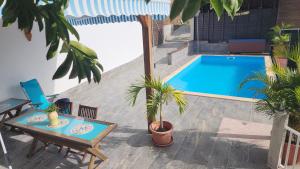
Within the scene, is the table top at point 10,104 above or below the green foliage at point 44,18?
below

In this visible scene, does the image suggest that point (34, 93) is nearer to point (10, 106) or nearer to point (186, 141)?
point (10, 106)

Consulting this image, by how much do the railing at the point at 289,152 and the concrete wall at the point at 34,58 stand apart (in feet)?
28.9

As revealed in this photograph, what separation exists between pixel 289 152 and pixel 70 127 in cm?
528

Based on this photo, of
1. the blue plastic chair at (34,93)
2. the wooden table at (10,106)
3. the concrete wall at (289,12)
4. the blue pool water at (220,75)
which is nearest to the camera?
the wooden table at (10,106)

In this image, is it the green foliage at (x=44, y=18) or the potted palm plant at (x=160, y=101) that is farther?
the potted palm plant at (x=160, y=101)

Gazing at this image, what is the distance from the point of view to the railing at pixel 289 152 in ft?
15.8

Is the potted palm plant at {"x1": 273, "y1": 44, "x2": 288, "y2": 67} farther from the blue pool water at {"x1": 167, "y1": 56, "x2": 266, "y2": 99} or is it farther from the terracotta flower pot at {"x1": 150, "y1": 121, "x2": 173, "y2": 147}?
the terracotta flower pot at {"x1": 150, "y1": 121, "x2": 173, "y2": 147}

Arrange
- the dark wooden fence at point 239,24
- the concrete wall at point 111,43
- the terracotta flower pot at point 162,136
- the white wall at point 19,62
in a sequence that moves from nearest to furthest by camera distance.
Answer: the terracotta flower pot at point 162,136 < the white wall at point 19,62 < the concrete wall at point 111,43 < the dark wooden fence at point 239,24

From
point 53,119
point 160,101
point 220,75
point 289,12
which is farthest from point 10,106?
point 289,12

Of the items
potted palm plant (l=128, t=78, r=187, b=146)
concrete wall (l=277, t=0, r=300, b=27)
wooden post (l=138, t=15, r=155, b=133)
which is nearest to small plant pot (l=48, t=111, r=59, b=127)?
potted palm plant (l=128, t=78, r=187, b=146)

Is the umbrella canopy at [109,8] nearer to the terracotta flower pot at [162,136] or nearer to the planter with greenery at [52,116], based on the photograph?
the planter with greenery at [52,116]

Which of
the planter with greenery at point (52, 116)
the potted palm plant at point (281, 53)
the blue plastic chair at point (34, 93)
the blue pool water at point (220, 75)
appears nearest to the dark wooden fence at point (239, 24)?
the blue pool water at point (220, 75)

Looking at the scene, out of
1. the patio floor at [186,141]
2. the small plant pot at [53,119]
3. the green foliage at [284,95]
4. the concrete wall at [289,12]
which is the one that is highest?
the concrete wall at [289,12]

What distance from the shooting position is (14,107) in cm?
714
